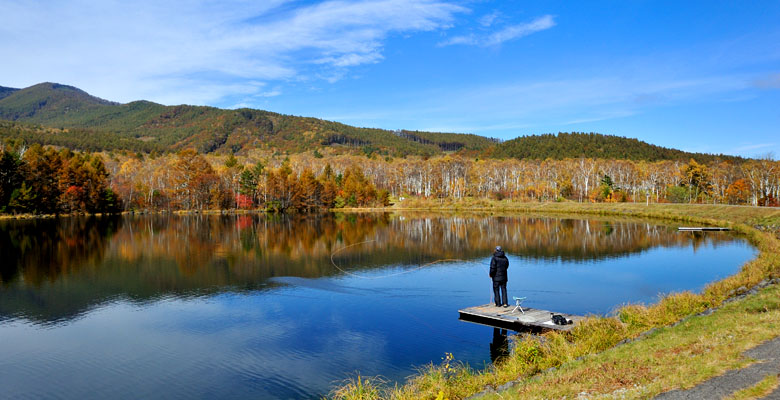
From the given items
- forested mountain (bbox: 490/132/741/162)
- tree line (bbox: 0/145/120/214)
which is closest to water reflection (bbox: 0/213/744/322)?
tree line (bbox: 0/145/120/214)

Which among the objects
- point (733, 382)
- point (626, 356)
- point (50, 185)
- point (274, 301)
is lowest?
point (274, 301)

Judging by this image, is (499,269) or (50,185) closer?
(499,269)

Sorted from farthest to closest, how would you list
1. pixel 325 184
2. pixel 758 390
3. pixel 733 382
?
pixel 325 184 → pixel 733 382 → pixel 758 390

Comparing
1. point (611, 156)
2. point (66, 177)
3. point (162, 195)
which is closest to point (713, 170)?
point (611, 156)

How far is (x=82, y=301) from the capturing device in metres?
22.6

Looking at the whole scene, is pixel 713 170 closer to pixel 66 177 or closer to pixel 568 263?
pixel 568 263

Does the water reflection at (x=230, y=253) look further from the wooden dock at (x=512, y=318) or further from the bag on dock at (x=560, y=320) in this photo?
the bag on dock at (x=560, y=320)

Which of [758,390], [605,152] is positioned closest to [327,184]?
[758,390]

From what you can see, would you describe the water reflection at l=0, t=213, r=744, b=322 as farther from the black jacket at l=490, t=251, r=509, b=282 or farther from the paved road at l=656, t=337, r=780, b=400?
the paved road at l=656, t=337, r=780, b=400

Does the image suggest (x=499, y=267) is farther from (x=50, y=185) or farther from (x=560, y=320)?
(x=50, y=185)

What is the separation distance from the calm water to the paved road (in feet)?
21.3

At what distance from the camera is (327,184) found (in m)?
112

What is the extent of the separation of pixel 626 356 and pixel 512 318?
5940 mm

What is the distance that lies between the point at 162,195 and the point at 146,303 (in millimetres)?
91662
